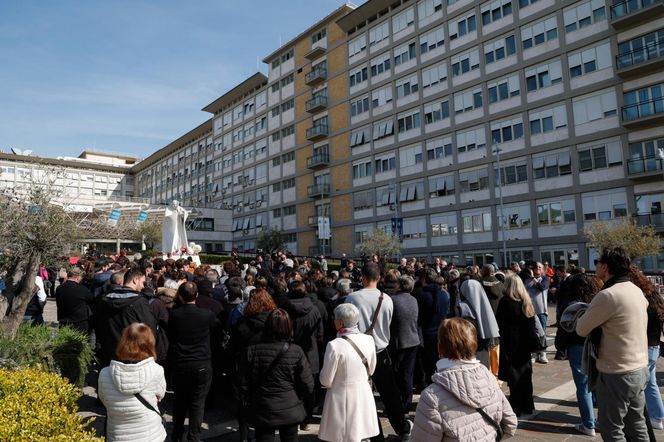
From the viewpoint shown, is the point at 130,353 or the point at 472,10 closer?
the point at 130,353

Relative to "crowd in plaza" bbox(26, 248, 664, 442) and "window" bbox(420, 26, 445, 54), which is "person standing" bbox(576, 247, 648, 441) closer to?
"crowd in plaza" bbox(26, 248, 664, 442)

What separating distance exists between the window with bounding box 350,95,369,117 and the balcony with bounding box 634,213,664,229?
2499 cm

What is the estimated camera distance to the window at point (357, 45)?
1812 inches

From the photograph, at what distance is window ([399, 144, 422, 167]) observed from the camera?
135 feet

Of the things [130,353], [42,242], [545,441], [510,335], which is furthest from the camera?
[42,242]

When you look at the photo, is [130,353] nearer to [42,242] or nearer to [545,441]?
[545,441]

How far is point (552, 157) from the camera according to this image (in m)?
33.0

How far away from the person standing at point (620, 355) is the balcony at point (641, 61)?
3051 centimetres

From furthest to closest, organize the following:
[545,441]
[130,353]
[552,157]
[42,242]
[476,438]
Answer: [552,157] < [42,242] < [545,441] < [130,353] < [476,438]

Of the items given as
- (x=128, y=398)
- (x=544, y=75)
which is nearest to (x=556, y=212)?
(x=544, y=75)

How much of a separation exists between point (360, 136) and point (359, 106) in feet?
9.79

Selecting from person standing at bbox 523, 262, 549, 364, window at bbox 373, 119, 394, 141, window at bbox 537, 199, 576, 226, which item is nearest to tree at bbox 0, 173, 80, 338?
person standing at bbox 523, 262, 549, 364

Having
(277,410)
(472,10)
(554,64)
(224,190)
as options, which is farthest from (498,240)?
(224,190)

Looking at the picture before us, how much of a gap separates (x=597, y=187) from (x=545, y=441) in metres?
30.1
